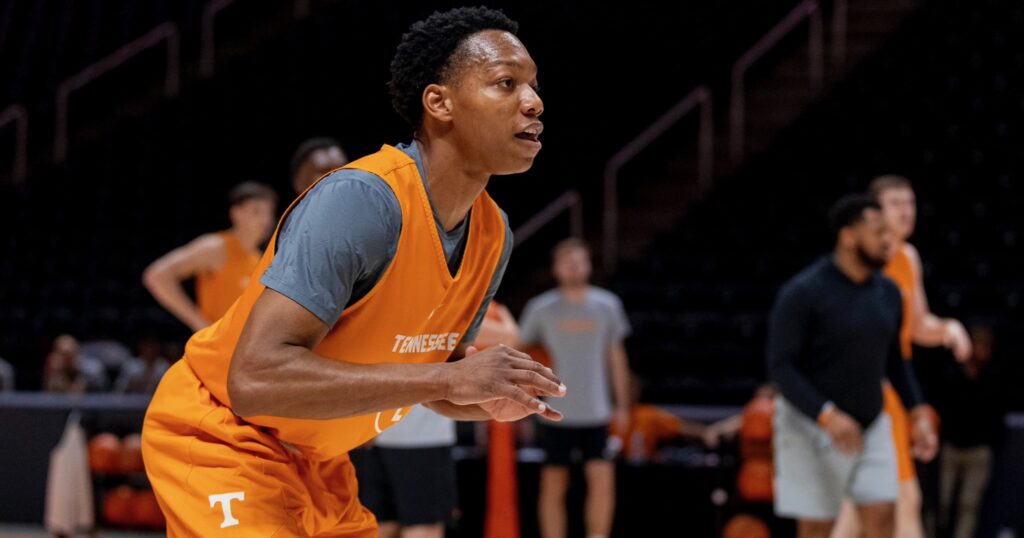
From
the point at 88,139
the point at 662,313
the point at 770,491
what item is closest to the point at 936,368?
the point at 770,491

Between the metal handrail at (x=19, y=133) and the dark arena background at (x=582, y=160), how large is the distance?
3cm

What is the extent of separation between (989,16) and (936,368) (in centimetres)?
651

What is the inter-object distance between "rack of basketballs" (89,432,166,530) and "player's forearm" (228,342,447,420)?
281 inches

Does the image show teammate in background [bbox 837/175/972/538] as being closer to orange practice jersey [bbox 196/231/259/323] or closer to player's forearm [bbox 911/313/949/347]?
player's forearm [bbox 911/313/949/347]

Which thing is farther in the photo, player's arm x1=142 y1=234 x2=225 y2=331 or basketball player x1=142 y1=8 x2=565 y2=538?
player's arm x1=142 y1=234 x2=225 y2=331

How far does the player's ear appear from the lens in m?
2.80

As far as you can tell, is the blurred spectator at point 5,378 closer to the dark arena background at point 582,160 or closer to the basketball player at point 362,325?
the dark arena background at point 582,160

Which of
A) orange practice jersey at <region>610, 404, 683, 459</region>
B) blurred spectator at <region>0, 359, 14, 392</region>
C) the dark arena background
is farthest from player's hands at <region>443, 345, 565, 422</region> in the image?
blurred spectator at <region>0, 359, 14, 392</region>

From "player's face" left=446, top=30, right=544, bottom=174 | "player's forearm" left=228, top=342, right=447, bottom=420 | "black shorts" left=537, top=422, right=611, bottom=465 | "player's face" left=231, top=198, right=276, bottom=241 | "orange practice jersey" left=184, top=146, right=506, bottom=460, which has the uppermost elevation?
"player's face" left=231, top=198, right=276, bottom=241

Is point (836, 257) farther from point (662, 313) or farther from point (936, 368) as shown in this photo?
point (662, 313)

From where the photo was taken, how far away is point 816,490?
6457mm

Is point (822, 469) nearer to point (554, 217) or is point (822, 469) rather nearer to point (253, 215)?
point (253, 215)

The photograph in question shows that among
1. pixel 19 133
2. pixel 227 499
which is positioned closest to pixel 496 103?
pixel 227 499

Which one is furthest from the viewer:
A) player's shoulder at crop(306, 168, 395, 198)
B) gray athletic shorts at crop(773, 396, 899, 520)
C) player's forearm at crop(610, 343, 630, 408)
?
player's forearm at crop(610, 343, 630, 408)
